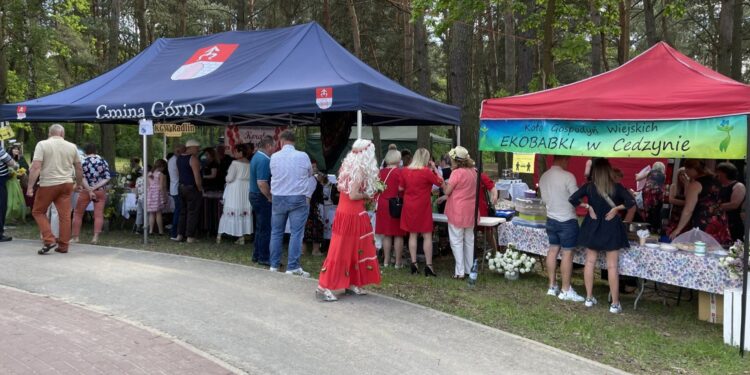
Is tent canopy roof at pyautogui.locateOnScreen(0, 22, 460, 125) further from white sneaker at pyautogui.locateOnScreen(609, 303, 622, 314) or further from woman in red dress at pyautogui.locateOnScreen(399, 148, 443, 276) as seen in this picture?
white sneaker at pyautogui.locateOnScreen(609, 303, 622, 314)

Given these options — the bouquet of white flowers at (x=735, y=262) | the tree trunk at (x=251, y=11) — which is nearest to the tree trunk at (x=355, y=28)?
the tree trunk at (x=251, y=11)

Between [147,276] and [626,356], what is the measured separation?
541 cm

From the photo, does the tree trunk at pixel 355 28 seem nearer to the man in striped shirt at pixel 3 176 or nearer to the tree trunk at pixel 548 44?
the tree trunk at pixel 548 44

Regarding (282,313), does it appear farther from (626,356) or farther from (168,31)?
(168,31)

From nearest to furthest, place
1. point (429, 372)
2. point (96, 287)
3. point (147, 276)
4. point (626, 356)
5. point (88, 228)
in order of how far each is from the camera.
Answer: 1. point (429, 372)
2. point (626, 356)
3. point (96, 287)
4. point (147, 276)
5. point (88, 228)

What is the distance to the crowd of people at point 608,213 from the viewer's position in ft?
20.9

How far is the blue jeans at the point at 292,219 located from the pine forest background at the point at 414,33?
582 centimetres

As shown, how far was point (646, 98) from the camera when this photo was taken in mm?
6000

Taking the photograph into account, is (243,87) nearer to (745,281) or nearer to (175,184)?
(175,184)

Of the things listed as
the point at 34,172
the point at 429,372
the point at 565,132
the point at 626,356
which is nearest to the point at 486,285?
the point at 565,132

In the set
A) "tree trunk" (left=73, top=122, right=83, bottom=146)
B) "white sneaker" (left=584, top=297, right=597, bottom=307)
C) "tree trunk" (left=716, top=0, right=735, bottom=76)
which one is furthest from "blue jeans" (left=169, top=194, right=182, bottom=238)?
"tree trunk" (left=73, top=122, right=83, bottom=146)

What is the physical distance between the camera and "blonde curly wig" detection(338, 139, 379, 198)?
5980 millimetres

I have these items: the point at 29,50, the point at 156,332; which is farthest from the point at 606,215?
the point at 29,50

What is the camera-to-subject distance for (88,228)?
11547 mm
